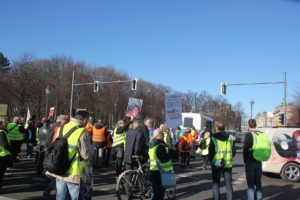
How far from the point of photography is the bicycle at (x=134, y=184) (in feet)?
28.1

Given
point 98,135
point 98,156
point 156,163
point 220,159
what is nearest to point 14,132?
point 98,135

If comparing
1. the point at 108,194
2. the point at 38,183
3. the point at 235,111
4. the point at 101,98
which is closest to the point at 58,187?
the point at 108,194

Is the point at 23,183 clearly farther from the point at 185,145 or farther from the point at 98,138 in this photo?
the point at 185,145

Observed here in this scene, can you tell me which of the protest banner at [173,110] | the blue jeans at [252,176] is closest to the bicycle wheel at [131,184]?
the blue jeans at [252,176]

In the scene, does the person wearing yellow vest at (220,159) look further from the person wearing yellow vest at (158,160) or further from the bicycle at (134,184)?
the bicycle at (134,184)

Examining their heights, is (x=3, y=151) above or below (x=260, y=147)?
below

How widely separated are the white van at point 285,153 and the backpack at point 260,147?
547cm

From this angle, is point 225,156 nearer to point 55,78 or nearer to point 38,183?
point 38,183

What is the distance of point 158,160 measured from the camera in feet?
25.1

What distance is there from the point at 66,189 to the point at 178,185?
646 centimetres

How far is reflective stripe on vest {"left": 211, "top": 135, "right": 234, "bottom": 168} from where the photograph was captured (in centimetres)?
818

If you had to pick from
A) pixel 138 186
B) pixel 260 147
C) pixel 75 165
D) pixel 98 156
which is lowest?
pixel 138 186

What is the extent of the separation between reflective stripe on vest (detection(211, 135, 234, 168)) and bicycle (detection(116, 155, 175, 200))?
1.59 m

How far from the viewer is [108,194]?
387 inches
